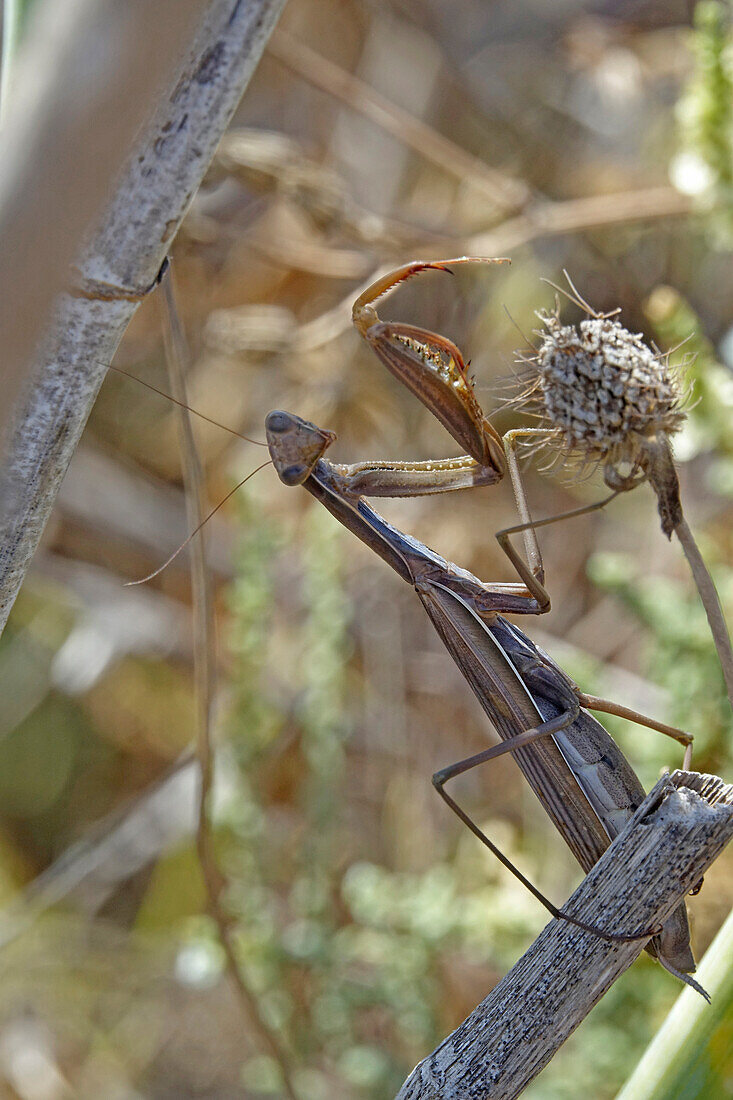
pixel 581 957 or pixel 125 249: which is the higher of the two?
Answer: pixel 125 249

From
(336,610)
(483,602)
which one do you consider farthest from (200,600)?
(336,610)

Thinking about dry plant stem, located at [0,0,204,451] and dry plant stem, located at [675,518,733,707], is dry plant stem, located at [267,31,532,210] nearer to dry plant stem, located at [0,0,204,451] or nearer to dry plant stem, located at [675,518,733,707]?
dry plant stem, located at [675,518,733,707]

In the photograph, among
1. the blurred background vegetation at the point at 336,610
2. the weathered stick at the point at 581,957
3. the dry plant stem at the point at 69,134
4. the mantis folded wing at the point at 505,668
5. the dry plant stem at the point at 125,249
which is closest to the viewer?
the dry plant stem at the point at 69,134

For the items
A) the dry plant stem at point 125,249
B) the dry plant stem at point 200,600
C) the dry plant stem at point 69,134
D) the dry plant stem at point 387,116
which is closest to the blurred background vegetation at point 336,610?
the dry plant stem at point 387,116

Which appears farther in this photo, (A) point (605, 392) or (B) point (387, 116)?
(B) point (387, 116)

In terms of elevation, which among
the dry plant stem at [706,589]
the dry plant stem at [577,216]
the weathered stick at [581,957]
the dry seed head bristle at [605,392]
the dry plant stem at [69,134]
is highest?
the dry plant stem at [577,216]

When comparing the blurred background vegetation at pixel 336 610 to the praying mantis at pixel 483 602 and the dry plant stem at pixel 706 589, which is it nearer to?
the praying mantis at pixel 483 602

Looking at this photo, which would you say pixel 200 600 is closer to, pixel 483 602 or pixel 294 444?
pixel 294 444

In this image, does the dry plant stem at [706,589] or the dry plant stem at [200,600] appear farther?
the dry plant stem at [200,600]
